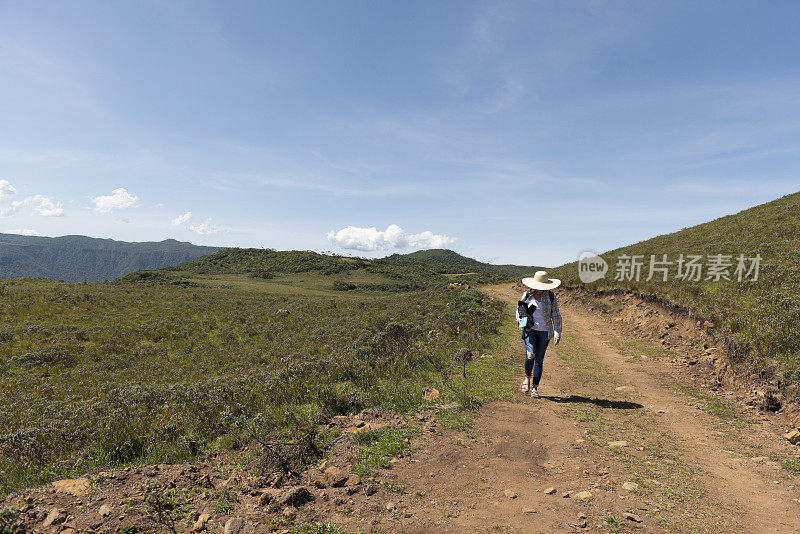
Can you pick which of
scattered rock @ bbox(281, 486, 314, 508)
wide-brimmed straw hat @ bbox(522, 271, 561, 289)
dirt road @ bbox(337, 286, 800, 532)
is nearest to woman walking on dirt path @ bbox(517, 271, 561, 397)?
wide-brimmed straw hat @ bbox(522, 271, 561, 289)

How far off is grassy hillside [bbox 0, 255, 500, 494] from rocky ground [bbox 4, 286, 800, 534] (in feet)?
2.75

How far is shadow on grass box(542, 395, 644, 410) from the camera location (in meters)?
7.22

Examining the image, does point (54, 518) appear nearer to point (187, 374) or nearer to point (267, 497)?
point (267, 497)

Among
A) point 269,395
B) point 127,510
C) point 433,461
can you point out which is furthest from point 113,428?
point 433,461

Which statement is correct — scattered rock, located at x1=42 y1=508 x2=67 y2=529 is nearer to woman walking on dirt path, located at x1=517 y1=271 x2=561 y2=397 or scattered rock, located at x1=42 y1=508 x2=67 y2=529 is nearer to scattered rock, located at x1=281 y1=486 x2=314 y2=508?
scattered rock, located at x1=281 y1=486 x2=314 y2=508

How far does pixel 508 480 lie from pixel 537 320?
3699 millimetres

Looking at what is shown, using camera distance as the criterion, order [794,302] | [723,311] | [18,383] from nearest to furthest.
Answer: [794,302], [723,311], [18,383]

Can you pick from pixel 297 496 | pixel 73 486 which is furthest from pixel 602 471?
pixel 73 486

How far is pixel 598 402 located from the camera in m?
7.48

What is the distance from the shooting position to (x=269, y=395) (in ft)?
26.6

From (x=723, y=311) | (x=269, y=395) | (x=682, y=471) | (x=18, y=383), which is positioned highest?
(x=723, y=311)

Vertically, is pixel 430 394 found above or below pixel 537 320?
below

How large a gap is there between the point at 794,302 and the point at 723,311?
1886mm

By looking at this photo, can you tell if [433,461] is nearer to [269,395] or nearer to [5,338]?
[269,395]
